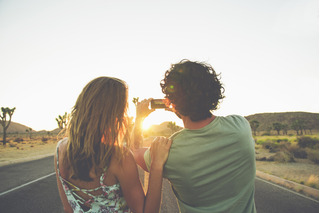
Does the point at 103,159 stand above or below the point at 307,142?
above

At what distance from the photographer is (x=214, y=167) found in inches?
46.0

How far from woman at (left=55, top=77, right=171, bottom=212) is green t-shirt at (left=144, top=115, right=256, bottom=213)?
5.3 inches

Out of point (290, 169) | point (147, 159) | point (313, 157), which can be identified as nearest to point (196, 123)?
point (147, 159)

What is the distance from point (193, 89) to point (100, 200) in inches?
43.5

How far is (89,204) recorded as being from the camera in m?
1.44

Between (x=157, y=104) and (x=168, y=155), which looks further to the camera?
(x=157, y=104)

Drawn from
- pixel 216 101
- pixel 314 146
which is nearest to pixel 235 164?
pixel 216 101

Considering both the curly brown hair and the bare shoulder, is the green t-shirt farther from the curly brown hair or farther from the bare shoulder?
the bare shoulder

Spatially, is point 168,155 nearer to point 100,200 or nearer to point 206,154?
point 206,154

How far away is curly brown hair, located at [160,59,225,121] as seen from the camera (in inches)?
49.7

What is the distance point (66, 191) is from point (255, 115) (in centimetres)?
11337

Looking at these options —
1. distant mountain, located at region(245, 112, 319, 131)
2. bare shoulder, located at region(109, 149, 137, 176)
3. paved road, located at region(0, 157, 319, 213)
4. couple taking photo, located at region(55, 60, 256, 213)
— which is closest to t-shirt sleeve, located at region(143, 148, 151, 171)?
couple taking photo, located at region(55, 60, 256, 213)

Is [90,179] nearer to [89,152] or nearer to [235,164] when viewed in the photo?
[89,152]

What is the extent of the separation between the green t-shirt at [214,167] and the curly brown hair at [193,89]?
0.45 ft
